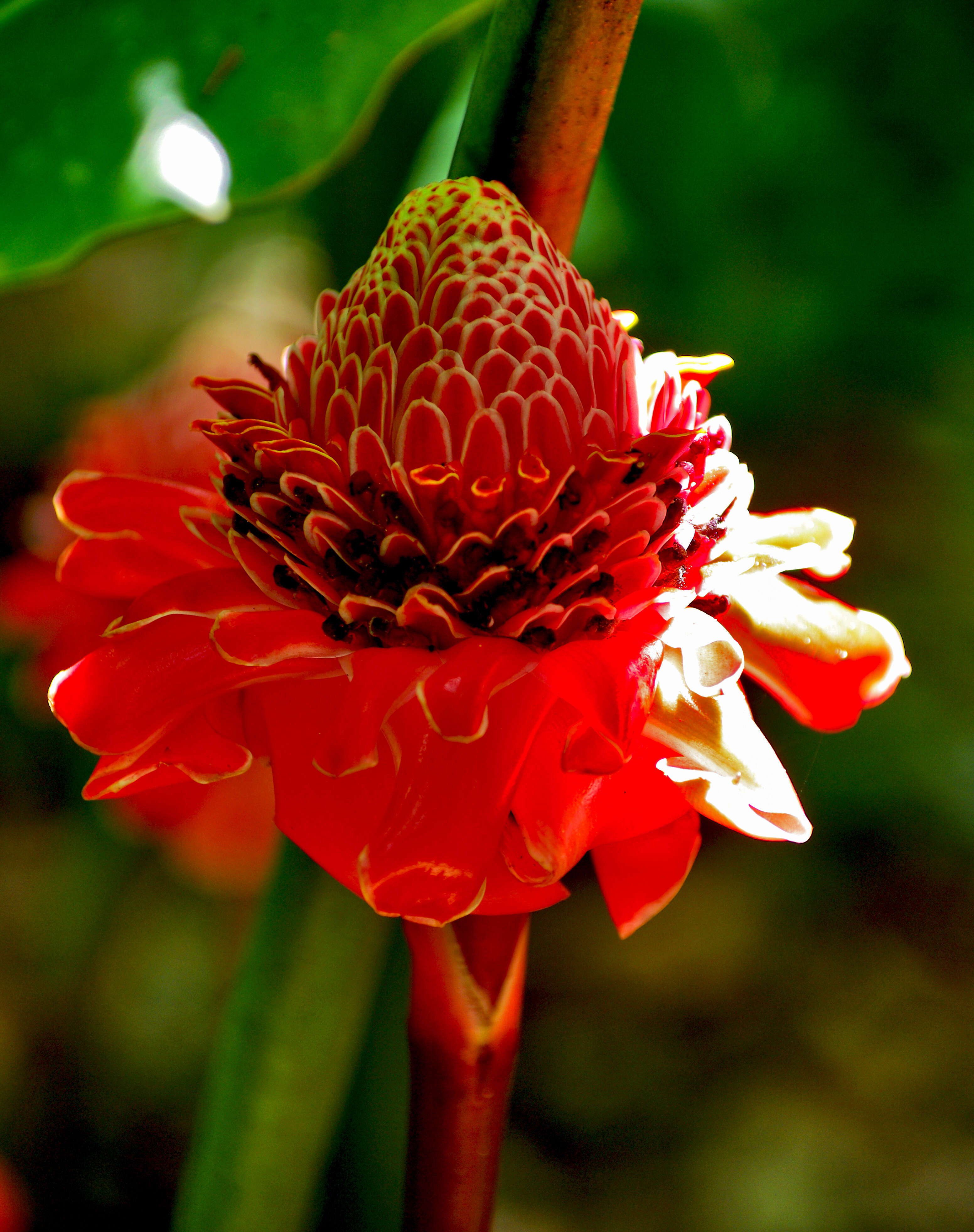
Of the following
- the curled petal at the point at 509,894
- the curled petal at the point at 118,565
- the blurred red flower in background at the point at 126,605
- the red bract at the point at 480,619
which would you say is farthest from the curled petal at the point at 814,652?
the blurred red flower in background at the point at 126,605

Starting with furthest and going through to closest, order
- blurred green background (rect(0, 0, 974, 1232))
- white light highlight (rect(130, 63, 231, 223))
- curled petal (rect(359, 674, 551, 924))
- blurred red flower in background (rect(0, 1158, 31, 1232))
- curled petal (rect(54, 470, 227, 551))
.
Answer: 1. blurred green background (rect(0, 0, 974, 1232))
2. blurred red flower in background (rect(0, 1158, 31, 1232))
3. white light highlight (rect(130, 63, 231, 223))
4. curled petal (rect(54, 470, 227, 551))
5. curled petal (rect(359, 674, 551, 924))

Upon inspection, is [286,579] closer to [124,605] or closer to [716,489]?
[716,489]

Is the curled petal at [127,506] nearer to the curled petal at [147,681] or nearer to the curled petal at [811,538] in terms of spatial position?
the curled petal at [147,681]

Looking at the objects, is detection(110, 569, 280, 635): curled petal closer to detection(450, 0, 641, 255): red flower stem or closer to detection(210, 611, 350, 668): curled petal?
detection(210, 611, 350, 668): curled petal


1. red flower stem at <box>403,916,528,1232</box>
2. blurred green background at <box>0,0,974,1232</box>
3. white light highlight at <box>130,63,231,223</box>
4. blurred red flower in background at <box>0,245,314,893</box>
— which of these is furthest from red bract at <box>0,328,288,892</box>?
red flower stem at <box>403,916,528,1232</box>

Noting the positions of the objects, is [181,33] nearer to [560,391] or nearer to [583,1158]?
[560,391]

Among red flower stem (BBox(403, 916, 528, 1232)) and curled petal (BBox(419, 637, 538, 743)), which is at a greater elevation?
curled petal (BBox(419, 637, 538, 743))
